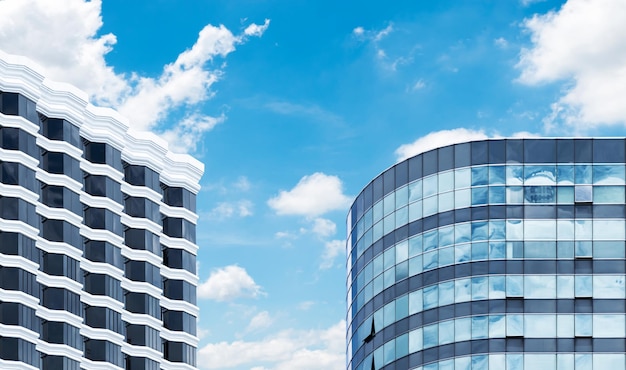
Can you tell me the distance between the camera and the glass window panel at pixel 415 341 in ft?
460

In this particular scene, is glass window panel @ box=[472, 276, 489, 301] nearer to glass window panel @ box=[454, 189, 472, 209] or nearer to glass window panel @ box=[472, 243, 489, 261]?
glass window panel @ box=[472, 243, 489, 261]

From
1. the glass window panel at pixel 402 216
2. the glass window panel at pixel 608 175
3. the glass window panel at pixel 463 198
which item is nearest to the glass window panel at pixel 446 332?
the glass window panel at pixel 463 198

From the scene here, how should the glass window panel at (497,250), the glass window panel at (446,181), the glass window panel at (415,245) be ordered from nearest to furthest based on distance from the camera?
1. the glass window panel at (497,250)
2. the glass window panel at (446,181)
3. the glass window panel at (415,245)

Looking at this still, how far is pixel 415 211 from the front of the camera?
14288 cm

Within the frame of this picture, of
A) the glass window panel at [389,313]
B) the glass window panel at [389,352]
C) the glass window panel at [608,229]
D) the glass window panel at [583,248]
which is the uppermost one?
the glass window panel at [608,229]

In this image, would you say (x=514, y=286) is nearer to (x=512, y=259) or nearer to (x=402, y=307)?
(x=512, y=259)

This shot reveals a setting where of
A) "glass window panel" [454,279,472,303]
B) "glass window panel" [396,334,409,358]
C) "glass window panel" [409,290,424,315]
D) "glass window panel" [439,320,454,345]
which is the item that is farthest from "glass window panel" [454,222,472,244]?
"glass window panel" [396,334,409,358]

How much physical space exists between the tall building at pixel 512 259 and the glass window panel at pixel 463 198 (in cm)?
13

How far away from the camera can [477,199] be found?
139 m

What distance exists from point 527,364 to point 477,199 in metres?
15.2

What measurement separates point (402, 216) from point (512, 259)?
11936mm

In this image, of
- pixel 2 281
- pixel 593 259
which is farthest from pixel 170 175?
pixel 593 259

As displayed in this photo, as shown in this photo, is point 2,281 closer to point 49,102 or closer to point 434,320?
point 49,102

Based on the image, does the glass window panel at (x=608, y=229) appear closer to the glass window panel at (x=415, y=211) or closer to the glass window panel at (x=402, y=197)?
the glass window panel at (x=415, y=211)
